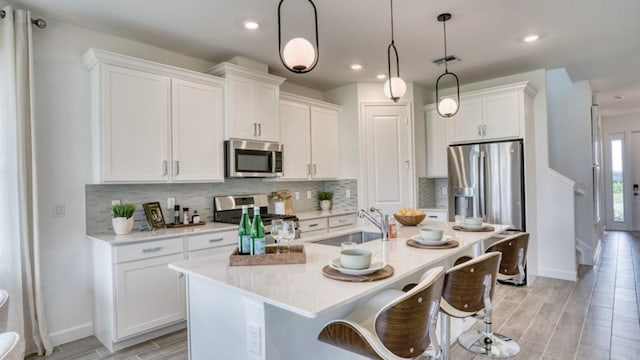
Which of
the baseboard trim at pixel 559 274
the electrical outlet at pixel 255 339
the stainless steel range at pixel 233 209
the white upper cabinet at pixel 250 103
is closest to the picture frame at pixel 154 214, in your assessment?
the stainless steel range at pixel 233 209

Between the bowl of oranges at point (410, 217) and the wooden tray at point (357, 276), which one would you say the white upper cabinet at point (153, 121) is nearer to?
the bowl of oranges at point (410, 217)

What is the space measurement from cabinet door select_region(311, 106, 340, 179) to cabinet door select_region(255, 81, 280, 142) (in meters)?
0.75

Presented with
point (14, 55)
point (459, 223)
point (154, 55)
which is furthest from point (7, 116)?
point (459, 223)

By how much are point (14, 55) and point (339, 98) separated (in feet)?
11.8

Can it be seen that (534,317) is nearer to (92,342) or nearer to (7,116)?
(92,342)

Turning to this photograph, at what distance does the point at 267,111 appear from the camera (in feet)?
13.3

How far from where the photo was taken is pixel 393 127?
196 inches

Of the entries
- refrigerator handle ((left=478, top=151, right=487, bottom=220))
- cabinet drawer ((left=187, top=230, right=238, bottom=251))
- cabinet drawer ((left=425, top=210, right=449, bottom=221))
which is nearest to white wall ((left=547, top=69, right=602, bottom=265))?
refrigerator handle ((left=478, top=151, right=487, bottom=220))

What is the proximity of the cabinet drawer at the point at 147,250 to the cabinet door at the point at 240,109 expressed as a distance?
4.02 feet

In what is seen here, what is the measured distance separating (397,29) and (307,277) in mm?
2572

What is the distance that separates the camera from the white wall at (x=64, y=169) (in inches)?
115

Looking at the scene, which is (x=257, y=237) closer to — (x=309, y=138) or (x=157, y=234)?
(x=157, y=234)

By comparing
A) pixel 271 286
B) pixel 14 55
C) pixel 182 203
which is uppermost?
pixel 14 55

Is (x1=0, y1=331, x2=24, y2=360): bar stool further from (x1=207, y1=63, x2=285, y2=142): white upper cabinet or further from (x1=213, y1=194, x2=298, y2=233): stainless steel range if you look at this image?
(x1=207, y1=63, x2=285, y2=142): white upper cabinet
